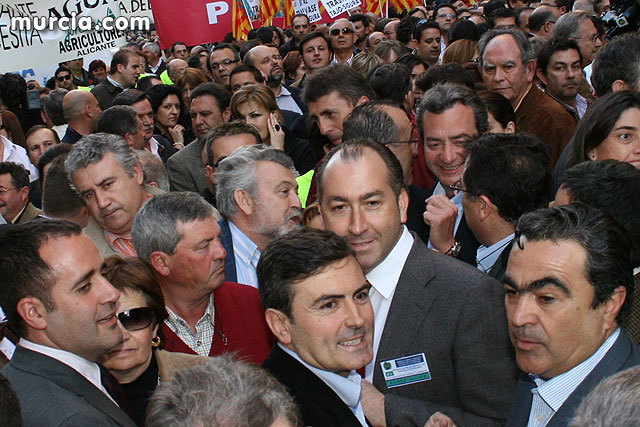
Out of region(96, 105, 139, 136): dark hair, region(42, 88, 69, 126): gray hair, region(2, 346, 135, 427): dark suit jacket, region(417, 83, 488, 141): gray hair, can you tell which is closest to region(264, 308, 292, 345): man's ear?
region(2, 346, 135, 427): dark suit jacket

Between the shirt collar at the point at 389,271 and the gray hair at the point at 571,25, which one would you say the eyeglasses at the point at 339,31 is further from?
the shirt collar at the point at 389,271

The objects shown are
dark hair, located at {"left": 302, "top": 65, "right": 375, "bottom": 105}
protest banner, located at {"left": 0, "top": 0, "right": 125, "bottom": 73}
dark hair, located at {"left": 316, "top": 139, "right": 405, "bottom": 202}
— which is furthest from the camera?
protest banner, located at {"left": 0, "top": 0, "right": 125, "bottom": 73}

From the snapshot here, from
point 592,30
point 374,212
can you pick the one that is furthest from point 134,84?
point 374,212

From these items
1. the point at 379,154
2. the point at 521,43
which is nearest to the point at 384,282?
the point at 379,154

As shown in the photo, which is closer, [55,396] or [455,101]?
[55,396]

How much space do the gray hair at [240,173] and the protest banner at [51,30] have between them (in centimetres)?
664

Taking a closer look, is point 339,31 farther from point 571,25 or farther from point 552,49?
point 552,49

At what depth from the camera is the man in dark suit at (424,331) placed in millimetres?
2736

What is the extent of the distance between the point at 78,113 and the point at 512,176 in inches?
212

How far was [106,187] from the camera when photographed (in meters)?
4.60

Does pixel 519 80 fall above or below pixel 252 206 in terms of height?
above

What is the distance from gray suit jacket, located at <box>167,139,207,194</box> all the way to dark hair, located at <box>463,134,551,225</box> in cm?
330

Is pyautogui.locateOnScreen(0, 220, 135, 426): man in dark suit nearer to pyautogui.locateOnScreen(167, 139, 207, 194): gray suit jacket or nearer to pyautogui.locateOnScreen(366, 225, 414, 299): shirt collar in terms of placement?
pyautogui.locateOnScreen(366, 225, 414, 299): shirt collar

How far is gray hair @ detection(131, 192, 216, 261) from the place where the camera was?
3.55 meters
